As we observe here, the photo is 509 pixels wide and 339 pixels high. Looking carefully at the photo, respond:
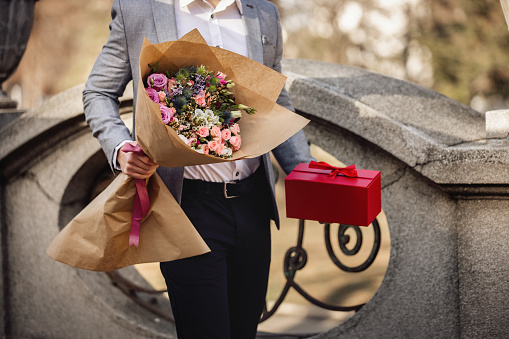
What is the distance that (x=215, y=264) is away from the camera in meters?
1.96

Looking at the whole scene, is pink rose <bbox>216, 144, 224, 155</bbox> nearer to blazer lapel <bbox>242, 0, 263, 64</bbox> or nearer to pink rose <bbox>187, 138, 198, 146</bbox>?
Answer: pink rose <bbox>187, 138, 198, 146</bbox>

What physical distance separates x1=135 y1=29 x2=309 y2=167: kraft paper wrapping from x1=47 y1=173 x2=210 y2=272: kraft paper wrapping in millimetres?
194

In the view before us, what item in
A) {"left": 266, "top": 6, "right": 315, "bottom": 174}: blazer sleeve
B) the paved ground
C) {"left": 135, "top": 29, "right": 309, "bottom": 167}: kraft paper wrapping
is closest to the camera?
{"left": 135, "top": 29, "right": 309, "bottom": 167}: kraft paper wrapping

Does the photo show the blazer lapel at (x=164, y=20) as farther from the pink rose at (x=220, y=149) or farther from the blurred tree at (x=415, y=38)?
the blurred tree at (x=415, y=38)

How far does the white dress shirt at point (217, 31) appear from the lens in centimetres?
198

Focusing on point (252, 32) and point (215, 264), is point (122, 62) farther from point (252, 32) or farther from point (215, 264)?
point (215, 264)

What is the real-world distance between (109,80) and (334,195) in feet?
→ 2.92

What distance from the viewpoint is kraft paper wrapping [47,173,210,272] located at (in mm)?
1813

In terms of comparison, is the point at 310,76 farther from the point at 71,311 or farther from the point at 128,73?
the point at 71,311

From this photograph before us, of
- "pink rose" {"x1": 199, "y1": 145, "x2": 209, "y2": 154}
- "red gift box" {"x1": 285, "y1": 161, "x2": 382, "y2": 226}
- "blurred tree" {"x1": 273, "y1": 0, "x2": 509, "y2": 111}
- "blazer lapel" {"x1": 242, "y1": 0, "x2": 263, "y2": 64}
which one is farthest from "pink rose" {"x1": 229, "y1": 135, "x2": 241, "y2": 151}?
"blurred tree" {"x1": 273, "y1": 0, "x2": 509, "y2": 111}

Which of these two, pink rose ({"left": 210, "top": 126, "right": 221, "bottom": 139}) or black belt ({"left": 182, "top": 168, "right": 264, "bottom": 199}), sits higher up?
pink rose ({"left": 210, "top": 126, "right": 221, "bottom": 139})

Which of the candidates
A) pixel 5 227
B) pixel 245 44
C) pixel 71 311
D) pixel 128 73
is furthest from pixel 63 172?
pixel 245 44

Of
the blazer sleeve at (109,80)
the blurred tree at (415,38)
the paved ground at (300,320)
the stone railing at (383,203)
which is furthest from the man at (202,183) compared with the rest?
the blurred tree at (415,38)

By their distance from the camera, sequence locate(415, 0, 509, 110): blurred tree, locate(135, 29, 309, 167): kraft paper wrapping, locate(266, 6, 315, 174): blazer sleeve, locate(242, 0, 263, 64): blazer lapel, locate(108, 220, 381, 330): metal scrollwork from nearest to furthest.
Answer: locate(135, 29, 309, 167): kraft paper wrapping
locate(242, 0, 263, 64): blazer lapel
locate(266, 6, 315, 174): blazer sleeve
locate(108, 220, 381, 330): metal scrollwork
locate(415, 0, 509, 110): blurred tree
